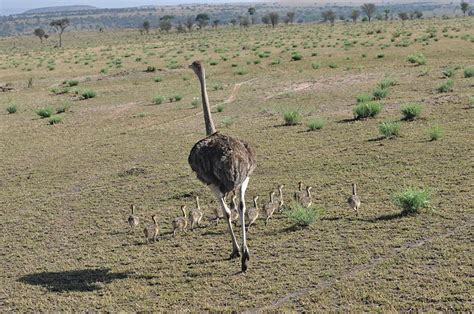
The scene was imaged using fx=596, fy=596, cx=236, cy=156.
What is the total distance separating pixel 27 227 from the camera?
39.1ft

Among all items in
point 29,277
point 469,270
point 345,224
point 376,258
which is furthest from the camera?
point 345,224

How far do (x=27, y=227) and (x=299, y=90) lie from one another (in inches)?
695

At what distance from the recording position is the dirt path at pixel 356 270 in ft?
25.4

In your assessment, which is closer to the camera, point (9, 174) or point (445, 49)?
point (9, 174)

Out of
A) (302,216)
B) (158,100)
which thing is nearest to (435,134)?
(302,216)

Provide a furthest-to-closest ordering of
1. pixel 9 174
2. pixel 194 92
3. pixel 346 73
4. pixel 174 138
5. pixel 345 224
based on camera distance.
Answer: pixel 346 73
pixel 194 92
pixel 174 138
pixel 9 174
pixel 345 224

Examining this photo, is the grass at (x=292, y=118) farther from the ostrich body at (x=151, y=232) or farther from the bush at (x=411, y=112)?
the ostrich body at (x=151, y=232)

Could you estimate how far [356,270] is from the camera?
8.44 m

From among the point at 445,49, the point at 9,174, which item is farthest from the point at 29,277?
the point at 445,49

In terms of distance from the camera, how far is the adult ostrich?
8.67 metres

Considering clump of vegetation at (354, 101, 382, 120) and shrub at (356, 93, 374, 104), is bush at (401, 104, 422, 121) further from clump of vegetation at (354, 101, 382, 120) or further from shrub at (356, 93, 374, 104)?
shrub at (356, 93, 374, 104)

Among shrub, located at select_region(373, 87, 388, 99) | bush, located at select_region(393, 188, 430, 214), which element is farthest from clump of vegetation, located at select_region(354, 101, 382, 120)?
bush, located at select_region(393, 188, 430, 214)

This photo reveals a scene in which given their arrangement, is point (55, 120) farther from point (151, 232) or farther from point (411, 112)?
point (151, 232)

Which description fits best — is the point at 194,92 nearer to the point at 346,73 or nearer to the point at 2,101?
the point at 346,73
